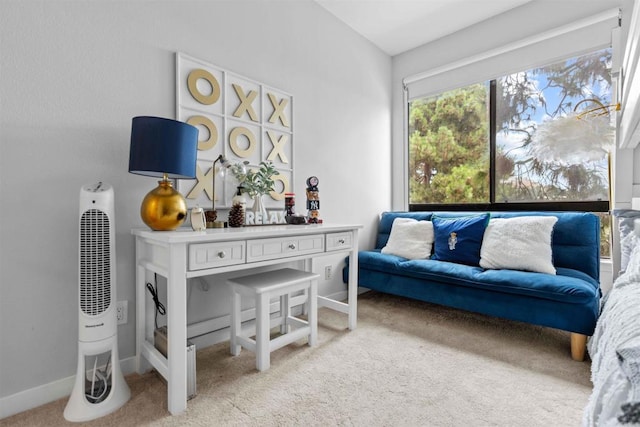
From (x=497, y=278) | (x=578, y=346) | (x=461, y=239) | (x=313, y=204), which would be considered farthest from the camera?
(x=461, y=239)

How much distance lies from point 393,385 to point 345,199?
5.68 ft

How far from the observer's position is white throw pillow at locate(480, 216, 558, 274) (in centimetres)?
208

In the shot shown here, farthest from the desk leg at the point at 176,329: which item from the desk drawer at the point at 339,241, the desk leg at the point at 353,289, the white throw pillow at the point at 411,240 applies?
the white throw pillow at the point at 411,240

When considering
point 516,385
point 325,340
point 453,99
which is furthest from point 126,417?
point 453,99

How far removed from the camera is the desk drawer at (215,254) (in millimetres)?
1359

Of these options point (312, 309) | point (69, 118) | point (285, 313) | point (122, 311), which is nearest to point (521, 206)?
point (312, 309)

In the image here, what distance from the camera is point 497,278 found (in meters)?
2.00

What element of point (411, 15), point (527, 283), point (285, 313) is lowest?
point (285, 313)

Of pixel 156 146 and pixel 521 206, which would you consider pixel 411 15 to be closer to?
pixel 521 206

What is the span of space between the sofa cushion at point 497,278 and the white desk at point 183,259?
0.77 m

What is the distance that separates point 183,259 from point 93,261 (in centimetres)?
37

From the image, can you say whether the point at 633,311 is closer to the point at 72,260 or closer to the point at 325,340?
the point at 325,340

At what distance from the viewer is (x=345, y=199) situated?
2.95 metres

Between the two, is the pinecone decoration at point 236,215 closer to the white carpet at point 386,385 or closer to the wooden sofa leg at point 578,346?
the white carpet at point 386,385
